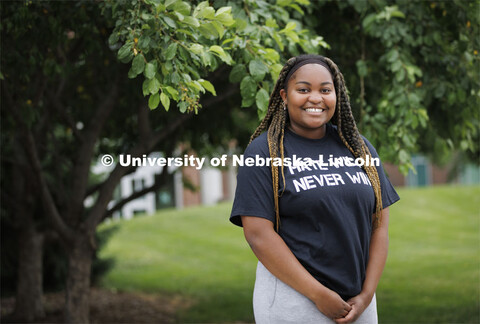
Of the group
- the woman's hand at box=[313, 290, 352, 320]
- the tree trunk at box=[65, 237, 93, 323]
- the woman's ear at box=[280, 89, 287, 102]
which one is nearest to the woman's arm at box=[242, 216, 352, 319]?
the woman's hand at box=[313, 290, 352, 320]

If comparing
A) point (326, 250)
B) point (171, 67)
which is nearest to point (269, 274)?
point (326, 250)

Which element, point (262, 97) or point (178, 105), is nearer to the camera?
point (178, 105)

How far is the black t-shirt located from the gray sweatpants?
0.38ft

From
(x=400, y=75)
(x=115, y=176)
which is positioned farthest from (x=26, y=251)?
(x=400, y=75)

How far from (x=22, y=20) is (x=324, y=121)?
2.84 meters

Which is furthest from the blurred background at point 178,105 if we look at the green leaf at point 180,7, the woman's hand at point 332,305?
the woman's hand at point 332,305

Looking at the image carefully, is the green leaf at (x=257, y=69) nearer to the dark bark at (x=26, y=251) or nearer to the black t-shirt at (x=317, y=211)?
the black t-shirt at (x=317, y=211)

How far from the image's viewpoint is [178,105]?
3164mm

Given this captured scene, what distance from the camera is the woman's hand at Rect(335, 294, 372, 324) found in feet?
8.04

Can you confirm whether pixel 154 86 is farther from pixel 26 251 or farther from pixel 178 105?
pixel 26 251

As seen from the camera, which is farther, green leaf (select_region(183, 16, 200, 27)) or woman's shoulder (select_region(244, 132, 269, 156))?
green leaf (select_region(183, 16, 200, 27))

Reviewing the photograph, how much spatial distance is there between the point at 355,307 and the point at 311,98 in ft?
2.95

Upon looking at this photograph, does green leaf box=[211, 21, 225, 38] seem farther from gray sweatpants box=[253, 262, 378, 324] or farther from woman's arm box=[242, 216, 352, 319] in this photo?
gray sweatpants box=[253, 262, 378, 324]

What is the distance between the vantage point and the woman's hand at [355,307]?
2451 millimetres
